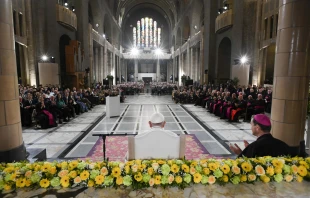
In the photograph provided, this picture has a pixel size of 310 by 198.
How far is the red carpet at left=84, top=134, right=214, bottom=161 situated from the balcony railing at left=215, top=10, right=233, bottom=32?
12925mm

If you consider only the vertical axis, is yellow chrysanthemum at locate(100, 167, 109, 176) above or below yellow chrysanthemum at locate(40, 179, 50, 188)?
above

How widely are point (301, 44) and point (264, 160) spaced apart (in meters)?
3.18

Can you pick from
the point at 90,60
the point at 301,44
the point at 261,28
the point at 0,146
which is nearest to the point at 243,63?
the point at 261,28

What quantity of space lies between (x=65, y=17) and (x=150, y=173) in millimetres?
16626

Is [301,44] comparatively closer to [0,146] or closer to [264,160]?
[264,160]

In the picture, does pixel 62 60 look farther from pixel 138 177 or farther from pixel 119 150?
pixel 138 177

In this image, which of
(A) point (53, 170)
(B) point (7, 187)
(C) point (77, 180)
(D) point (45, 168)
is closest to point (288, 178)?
(C) point (77, 180)

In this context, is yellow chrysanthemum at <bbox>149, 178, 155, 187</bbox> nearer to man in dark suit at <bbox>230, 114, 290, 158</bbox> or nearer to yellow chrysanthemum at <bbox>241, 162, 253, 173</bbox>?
yellow chrysanthemum at <bbox>241, 162, 253, 173</bbox>

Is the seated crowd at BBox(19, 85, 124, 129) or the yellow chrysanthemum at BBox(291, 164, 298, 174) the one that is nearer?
the yellow chrysanthemum at BBox(291, 164, 298, 174)

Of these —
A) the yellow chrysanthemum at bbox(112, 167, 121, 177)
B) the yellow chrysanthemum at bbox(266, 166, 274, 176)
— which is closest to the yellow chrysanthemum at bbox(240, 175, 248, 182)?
the yellow chrysanthemum at bbox(266, 166, 274, 176)

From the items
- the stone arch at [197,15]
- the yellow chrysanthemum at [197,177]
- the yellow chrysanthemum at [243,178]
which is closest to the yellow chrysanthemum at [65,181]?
the yellow chrysanthemum at [197,177]

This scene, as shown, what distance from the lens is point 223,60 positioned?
67.1ft

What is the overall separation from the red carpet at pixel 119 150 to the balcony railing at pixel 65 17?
41.3ft

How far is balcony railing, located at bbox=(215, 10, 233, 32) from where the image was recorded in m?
16.5
